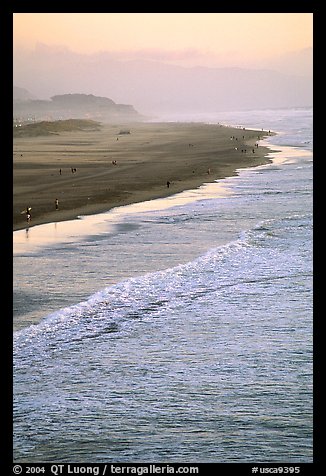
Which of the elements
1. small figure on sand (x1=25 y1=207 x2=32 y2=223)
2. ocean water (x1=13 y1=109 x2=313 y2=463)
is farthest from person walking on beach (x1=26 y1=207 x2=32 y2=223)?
ocean water (x1=13 y1=109 x2=313 y2=463)

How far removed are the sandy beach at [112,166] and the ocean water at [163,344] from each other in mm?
2939

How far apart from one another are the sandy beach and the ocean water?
2.94 meters

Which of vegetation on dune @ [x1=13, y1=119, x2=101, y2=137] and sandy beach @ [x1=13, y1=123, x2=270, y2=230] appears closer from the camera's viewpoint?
sandy beach @ [x1=13, y1=123, x2=270, y2=230]

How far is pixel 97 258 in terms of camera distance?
1008 cm

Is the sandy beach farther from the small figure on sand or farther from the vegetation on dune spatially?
the vegetation on dune

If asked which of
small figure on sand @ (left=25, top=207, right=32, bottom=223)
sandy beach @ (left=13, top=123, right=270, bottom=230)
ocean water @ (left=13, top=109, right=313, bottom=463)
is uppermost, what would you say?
sandy beach @ (left=13, top=123, right=270, bottom=230)

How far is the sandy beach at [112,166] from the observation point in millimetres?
14914

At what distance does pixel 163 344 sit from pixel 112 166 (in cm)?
1462

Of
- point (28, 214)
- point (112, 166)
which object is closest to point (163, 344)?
point (28, 214)

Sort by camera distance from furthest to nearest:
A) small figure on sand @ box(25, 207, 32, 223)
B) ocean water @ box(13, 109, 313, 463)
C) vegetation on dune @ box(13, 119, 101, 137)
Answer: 1. vegetation on dune @ box(13, 119, 101, 137)
2. small figure on sand @ box(25, 207, 32, 223)
3. ocean water @ box(13, 109, 313, 463)

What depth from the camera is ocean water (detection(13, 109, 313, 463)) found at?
5805 millimetres

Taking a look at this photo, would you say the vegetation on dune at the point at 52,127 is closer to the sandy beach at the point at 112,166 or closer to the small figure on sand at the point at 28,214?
the sandy beach at the point at 112,166
